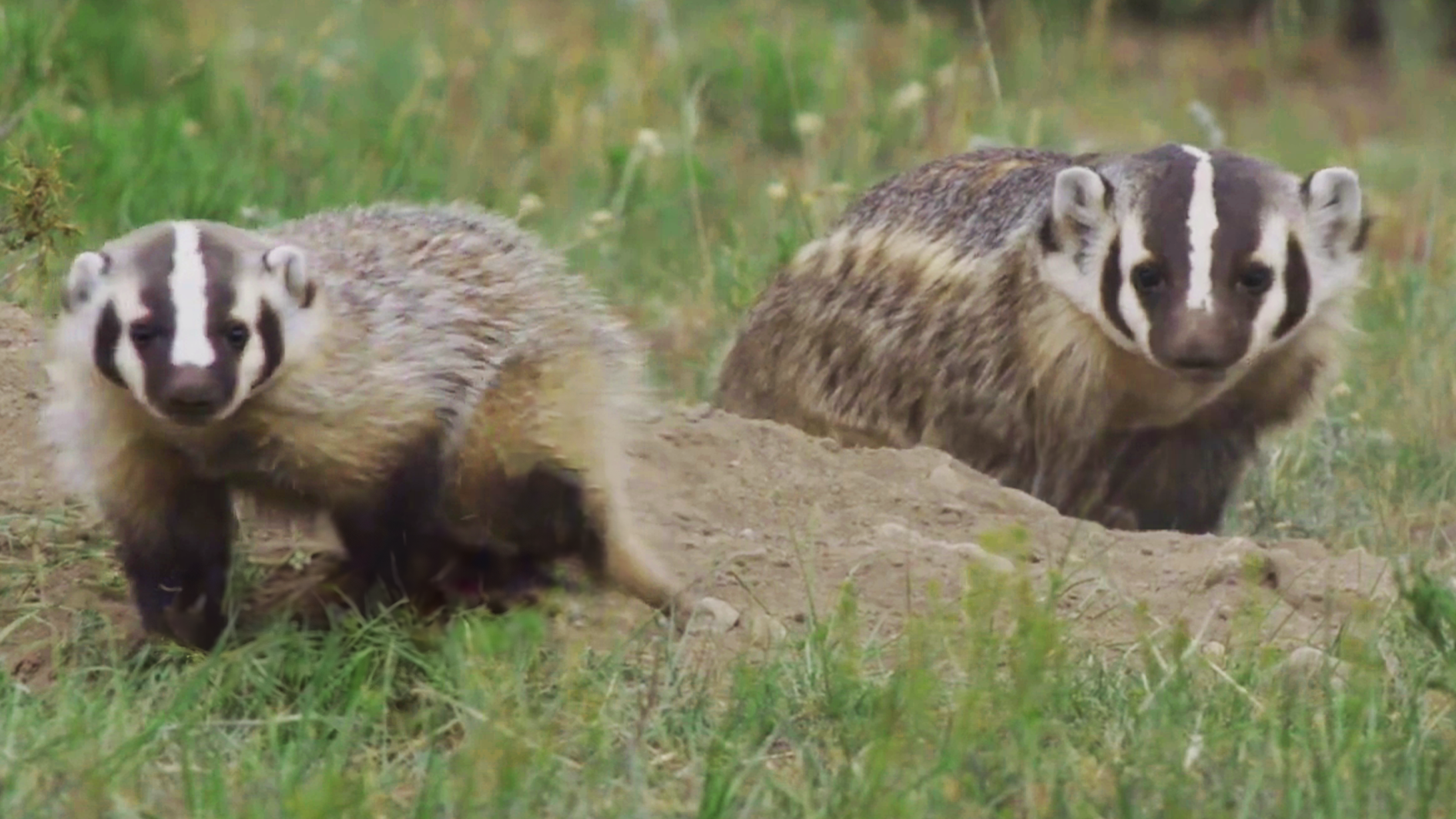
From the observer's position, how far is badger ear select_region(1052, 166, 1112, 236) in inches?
164

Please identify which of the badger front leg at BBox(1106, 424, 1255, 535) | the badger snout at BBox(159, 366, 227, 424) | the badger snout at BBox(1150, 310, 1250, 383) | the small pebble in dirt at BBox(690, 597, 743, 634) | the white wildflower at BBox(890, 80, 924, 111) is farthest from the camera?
the white wildflower at BBox(890, 80, 924, 111)

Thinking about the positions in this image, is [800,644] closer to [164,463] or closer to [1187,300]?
[164,463]

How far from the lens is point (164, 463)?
316 cm

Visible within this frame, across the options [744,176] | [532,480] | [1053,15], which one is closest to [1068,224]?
[532,480]

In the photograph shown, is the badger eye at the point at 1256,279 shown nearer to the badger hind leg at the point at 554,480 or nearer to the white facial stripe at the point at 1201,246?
the white facial stripe at the point at 1201,246

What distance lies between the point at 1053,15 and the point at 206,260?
6.33m

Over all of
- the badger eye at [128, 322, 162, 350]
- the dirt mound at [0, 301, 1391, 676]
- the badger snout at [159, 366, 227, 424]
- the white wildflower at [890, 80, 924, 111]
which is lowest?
the white wildflower at [890, 80, 924, 111]

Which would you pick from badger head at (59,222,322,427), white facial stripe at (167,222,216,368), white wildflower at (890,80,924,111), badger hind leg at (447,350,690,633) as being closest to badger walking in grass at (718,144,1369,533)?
badger hind leg at (447,350,690,633)

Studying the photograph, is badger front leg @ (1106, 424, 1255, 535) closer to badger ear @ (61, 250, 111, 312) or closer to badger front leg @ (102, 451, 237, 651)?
badger front leg @ (102, 451, 237, 651)

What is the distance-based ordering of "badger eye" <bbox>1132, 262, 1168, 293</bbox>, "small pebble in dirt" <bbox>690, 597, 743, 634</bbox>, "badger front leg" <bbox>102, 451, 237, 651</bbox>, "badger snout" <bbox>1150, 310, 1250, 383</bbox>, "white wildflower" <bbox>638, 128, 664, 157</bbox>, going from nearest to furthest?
"badger front leg" <bbox>102, 451, 237, 651</bbox>, "small pebble in dirt" <bbox>690, 597, 743, 634</bbox>, "badger snout" <bbox>1150, 310, 1250, 383</bbox>, "badger eye" <bbox>1132, 262, 1168, 293</bbox>, "white wildflower" <bbox>638, 128, 664, 157</bbox>

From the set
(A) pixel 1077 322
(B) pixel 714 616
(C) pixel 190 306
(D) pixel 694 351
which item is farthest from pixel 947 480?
(C) pixel 190 306

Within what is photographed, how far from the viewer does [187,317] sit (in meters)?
2.96

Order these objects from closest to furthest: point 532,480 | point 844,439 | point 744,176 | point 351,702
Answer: point 351,702, point 532,480, point 844,439, point 744,176

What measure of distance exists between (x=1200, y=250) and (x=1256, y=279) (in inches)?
5.2
